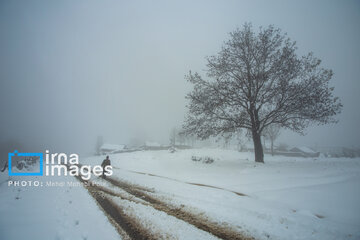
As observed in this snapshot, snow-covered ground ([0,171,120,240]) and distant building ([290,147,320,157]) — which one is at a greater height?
snow-covered ground ([0,171,120,240])

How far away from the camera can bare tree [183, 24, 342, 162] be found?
1317cm

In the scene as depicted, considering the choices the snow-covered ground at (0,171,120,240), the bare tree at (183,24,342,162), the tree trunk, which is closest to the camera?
the snow-covered ground at (0,171,120,240)

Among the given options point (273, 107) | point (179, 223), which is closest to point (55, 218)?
point (179, 223)

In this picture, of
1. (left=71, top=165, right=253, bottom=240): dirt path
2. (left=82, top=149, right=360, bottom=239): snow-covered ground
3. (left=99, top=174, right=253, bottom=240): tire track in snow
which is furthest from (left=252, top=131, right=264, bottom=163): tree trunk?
(left=99, top=174, right=253, bottom=240): tire track in snow

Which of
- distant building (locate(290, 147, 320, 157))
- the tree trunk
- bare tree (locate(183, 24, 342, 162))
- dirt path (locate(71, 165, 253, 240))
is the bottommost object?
distant building (locate(290, 147, 320, 157))

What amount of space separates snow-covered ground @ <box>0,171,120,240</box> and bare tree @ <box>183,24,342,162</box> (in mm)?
11057

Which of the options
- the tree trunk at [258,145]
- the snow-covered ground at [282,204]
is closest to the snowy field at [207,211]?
the snow-covered ground at [282,204]

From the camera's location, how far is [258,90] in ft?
48.4

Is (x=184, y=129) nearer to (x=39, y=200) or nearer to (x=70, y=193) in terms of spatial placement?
(x=70, y=193)

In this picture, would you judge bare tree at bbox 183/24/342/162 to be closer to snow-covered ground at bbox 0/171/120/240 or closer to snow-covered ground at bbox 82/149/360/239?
snow-covered ground at bbox 82/149/360/239

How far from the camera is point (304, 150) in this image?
Answer: 68.1 metres

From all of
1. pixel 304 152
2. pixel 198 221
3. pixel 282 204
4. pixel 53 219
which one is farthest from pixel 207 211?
pixel 304 152

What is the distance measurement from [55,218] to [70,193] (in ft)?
13.3

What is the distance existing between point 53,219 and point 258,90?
53.8 feet
